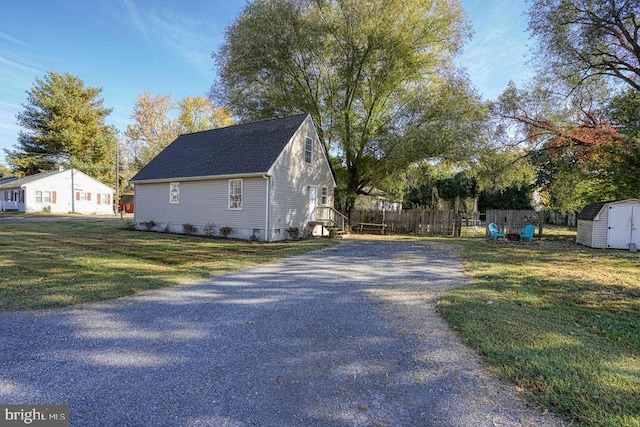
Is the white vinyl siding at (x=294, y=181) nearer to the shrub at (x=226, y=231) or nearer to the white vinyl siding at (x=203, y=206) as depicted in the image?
the white vinyl siding at (x=203, y=206)

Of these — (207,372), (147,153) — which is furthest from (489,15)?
(147,153)

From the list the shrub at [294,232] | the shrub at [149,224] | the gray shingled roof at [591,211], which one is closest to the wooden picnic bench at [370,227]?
the shrub at [294,232]

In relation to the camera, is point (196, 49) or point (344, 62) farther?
point (196, 49)

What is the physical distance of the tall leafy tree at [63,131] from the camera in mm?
34125

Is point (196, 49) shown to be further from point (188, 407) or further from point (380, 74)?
point (188, 407)

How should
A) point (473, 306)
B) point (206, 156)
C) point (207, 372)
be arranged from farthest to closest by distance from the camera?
point (206, 156)
point (473, 306)
point (207, 372)

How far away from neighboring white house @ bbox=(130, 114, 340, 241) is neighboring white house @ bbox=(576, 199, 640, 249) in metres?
12.0

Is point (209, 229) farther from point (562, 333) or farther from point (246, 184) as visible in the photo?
point (562, 333)

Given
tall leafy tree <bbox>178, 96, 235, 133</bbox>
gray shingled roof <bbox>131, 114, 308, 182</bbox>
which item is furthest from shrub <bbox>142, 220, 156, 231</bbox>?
tall leafy tree <bbox>178, 96, 235, 133</bbox>

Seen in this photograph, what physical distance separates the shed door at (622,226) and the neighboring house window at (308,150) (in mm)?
13525

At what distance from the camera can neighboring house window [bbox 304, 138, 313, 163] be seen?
16.4 meters

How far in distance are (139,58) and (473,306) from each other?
2296cm

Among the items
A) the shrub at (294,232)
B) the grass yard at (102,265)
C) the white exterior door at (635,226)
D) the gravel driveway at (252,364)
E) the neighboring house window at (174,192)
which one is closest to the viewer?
the gravel driveway at (252,364)

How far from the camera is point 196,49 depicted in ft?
72.6
